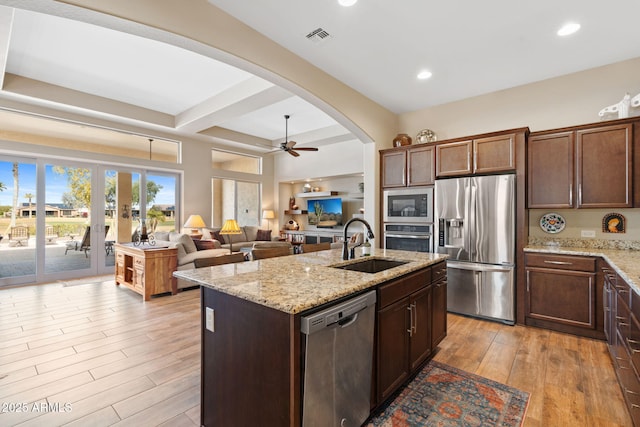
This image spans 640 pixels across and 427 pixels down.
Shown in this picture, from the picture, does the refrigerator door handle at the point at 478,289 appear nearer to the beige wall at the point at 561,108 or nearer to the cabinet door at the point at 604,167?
the beige wall at the point at 561,108

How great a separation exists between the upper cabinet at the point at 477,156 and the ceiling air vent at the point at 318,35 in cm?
211

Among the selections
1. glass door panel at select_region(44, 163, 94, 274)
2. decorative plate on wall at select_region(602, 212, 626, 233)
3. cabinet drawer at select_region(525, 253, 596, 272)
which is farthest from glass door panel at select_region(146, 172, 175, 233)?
decorative plate on wall at select_region(602, 212, 626, 233)

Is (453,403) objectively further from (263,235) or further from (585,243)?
(263,235)

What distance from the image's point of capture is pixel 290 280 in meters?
1.75

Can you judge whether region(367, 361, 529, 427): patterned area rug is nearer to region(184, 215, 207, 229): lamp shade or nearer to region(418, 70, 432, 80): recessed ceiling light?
region(418, 70, 432, 80): recessed ceiling light

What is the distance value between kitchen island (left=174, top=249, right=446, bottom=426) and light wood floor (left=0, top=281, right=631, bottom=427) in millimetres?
564

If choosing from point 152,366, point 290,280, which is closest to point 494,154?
point 290,280

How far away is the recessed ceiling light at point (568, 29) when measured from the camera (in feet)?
8.90

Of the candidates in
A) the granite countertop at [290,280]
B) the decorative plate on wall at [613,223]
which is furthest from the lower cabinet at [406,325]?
the decorative plate on wall at [613,223]

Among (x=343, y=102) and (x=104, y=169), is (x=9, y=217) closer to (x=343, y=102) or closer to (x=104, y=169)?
(x=104, y=169)

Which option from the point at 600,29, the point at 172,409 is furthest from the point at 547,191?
the point at 172,409

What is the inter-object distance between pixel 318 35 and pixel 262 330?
2797mm

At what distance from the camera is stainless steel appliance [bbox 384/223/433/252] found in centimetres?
402

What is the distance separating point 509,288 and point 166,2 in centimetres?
443
